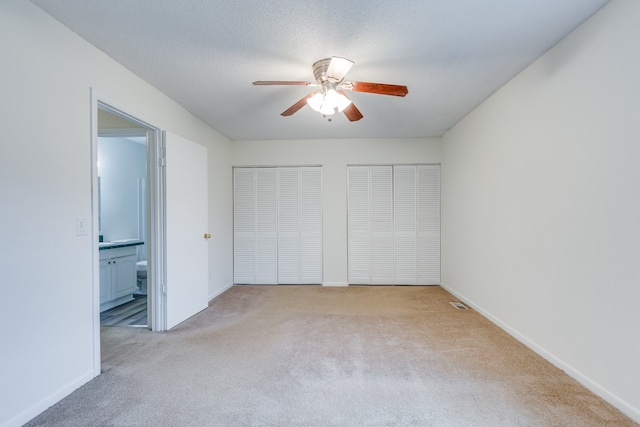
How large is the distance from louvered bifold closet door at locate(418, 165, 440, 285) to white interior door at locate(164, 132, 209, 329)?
10.6 ft

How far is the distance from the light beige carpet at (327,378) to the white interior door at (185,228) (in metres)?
0.26

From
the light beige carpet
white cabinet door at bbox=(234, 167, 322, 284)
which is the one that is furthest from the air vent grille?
white cabinet door at bbox=(234, 167, 322, 284)

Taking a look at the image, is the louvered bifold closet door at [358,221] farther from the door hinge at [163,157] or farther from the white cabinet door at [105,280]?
the white cabinet door at [105,280]

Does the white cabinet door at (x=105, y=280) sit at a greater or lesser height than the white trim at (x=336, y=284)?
greater

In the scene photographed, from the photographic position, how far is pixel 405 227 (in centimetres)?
455

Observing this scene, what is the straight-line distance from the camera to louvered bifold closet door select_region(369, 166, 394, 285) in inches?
179

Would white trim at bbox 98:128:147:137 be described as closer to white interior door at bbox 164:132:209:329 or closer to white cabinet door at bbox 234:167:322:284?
white interior door at bbox 164:132:209:329

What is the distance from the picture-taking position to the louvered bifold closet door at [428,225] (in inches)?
178

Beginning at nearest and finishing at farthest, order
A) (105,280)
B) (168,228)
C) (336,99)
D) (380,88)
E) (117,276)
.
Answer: (380,88) → (336,99) → (168,228) → (105,280) → (117,276)

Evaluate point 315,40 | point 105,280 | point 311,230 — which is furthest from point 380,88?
point 105,280

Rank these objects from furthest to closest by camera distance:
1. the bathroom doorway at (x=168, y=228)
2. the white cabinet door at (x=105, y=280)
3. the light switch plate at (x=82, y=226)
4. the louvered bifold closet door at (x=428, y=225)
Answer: the louvered bifold closet door at (x=428, y=225), the white cabinet door at (x=105, y=280), the bathroom doorway at (x=168, y=228), the light switch plate at (x=82, y=226)

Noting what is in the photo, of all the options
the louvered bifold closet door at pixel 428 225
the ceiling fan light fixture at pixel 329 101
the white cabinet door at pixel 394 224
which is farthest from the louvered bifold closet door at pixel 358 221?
the ceiling fan light fixture at pixel 329 101

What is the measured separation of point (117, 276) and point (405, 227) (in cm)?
413

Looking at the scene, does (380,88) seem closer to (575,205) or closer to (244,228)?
(575,205)
